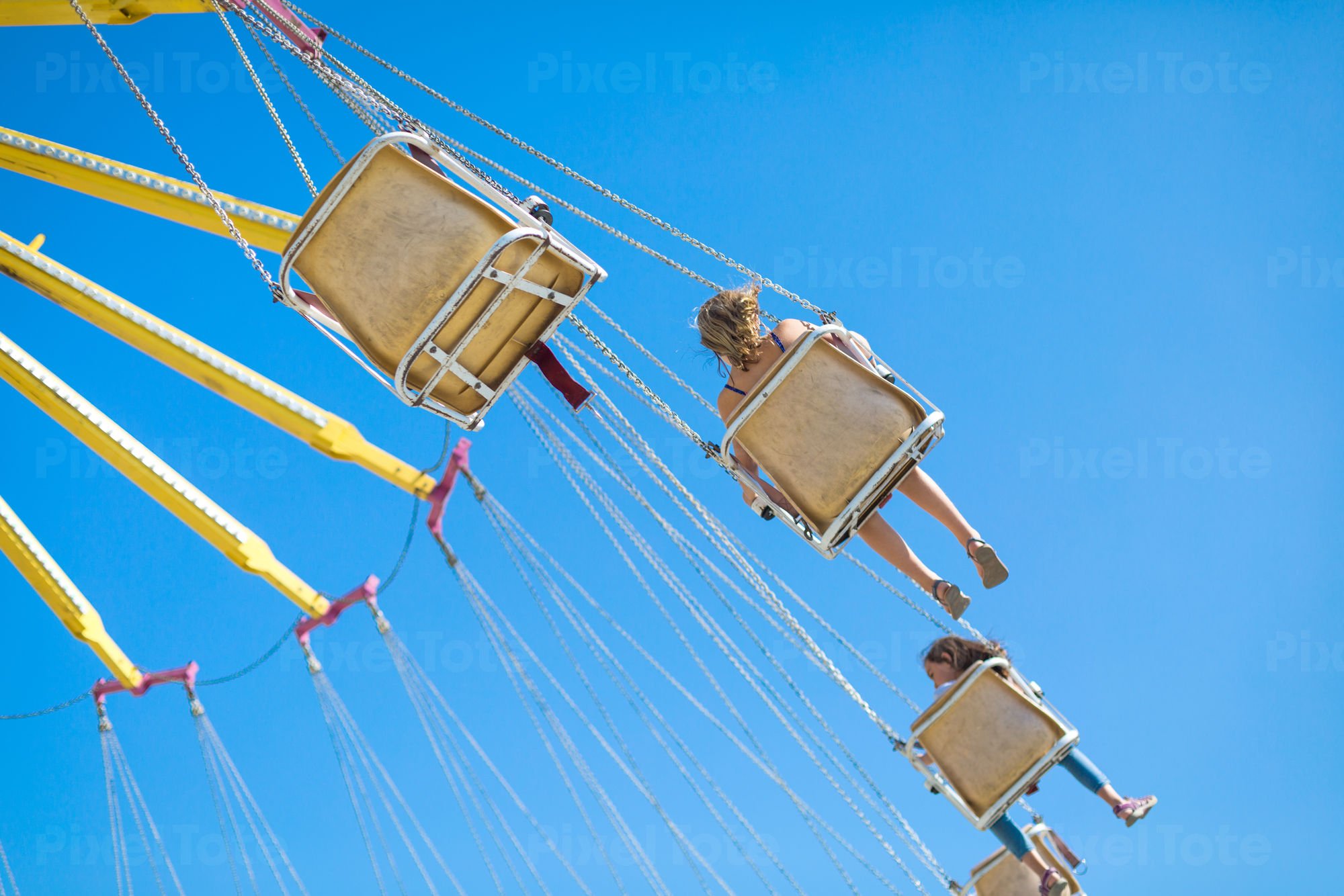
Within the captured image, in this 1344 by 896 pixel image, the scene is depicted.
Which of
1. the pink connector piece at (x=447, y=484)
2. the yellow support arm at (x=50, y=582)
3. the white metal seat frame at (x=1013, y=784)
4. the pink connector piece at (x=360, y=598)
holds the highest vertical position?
the white metal seat frame at (x=1013, y=784)

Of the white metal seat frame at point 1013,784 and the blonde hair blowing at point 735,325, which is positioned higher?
the blonde hair blowing at point 735,325

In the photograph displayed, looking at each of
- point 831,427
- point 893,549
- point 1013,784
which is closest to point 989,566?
point 893,549

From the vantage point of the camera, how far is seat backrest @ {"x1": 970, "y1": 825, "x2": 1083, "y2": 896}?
802cm

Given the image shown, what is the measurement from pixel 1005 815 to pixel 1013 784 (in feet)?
1.86

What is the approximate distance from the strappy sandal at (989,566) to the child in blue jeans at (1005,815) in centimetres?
87

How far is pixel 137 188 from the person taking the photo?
9.94 metres

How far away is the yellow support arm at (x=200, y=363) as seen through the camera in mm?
9367

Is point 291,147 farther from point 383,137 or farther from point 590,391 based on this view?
point 590,391

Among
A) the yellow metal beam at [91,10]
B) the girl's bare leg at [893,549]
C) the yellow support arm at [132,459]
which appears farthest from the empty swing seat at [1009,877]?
the yellow metal beam at [91,10]

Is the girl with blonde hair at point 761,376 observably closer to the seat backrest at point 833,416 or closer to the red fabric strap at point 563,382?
the seat backrest at point 833,416

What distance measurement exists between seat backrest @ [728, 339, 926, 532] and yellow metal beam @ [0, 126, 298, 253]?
505 cm

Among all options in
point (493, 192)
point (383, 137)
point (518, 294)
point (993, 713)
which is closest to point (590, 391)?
point (518, 294)

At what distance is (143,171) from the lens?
988 centimetres

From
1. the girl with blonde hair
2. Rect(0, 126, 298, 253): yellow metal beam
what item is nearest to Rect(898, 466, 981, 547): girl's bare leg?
the girl with blonde hair
